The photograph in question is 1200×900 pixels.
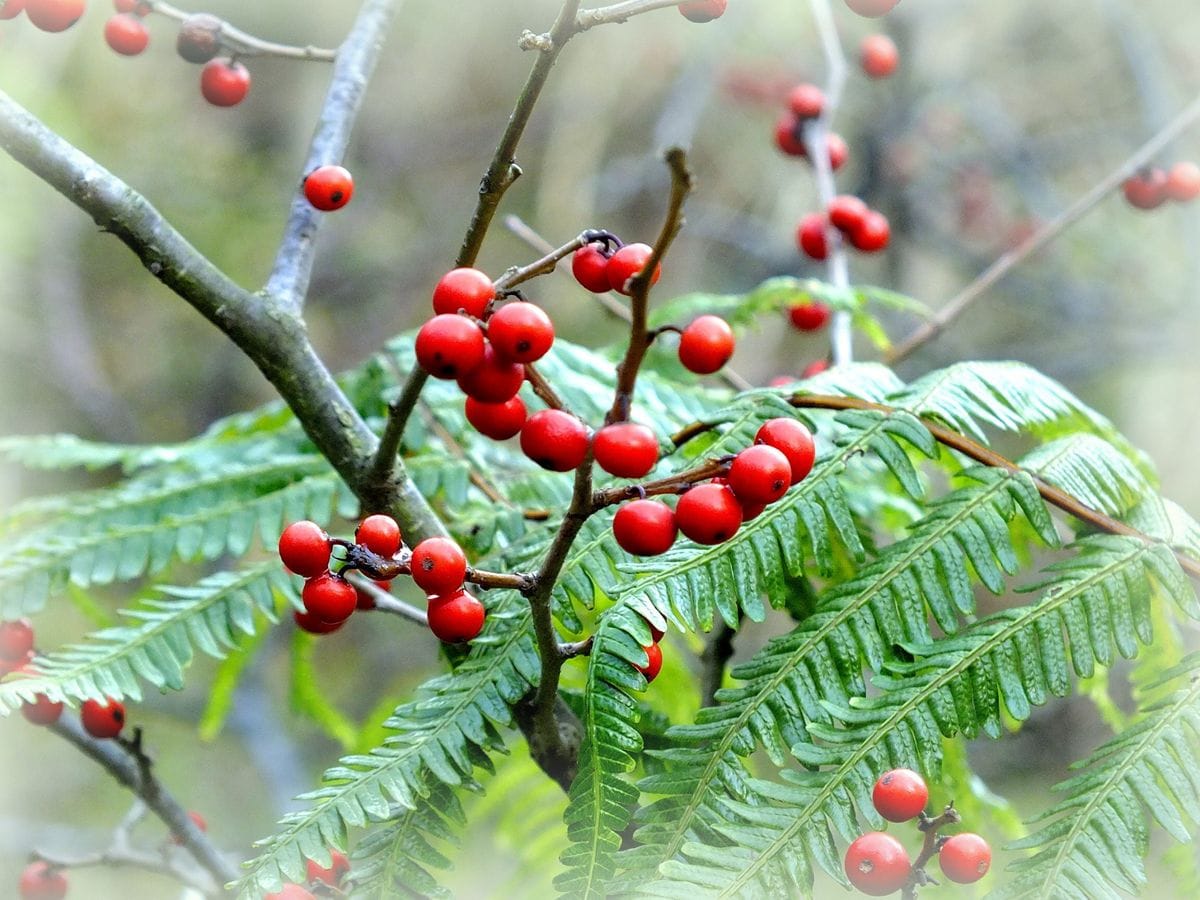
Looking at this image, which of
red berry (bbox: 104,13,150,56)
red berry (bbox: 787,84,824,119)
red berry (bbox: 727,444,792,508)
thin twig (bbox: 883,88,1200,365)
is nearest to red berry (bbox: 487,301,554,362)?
red berry (bbox: 727,444,792,508)

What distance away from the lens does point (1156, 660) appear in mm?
936

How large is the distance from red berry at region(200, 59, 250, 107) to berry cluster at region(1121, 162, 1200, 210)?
1234 mm

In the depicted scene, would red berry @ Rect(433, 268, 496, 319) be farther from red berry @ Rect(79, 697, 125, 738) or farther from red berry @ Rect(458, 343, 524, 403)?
red berry @ Rect(79, 697, 125, 738)

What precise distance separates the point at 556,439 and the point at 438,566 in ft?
0.39

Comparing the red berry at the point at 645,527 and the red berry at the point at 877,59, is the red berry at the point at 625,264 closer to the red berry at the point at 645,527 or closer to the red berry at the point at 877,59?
the red berry at the point at 645,527

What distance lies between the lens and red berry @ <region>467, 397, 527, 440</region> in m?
0.60

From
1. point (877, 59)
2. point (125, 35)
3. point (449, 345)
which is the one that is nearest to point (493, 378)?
point (449, 345)

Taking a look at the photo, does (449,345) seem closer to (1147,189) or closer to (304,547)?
(304,547)

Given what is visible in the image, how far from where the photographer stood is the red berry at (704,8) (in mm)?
662

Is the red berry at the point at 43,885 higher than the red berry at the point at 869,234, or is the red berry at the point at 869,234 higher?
the red berry at the point at 869,234

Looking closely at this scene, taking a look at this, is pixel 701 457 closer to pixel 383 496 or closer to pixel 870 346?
pixel 383 496

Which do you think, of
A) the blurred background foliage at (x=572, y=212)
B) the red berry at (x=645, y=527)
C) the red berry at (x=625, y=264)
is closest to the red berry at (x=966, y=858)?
the red berry at (x=645, y=527)

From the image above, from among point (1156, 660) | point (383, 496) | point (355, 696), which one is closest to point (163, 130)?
point (355, 696)

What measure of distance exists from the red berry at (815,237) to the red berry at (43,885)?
1.24 m
